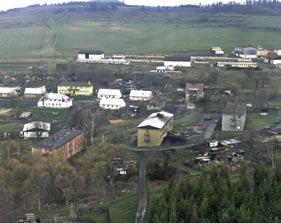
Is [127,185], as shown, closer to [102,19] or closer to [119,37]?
[119,37]

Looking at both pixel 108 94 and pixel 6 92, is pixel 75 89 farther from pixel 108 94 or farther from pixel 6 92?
pixel 6 92

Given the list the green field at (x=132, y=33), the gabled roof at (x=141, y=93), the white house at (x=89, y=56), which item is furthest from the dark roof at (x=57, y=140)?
the green field at (x=132, y=33)

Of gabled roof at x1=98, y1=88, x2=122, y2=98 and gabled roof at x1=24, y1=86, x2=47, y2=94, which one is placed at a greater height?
gabled roof at x1=98, y1=88, x2=122, y2=98

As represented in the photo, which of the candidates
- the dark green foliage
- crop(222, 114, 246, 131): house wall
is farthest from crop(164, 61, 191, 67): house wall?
the dark green foliage

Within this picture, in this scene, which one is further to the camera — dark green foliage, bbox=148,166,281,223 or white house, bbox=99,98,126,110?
white house, bbox=99,98,126,110

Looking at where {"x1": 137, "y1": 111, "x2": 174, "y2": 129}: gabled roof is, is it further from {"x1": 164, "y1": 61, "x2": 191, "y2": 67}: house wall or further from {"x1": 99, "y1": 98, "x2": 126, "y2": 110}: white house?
{"x1": 164, "y1": 61, "x2": 191, "y2": 67}: house wall

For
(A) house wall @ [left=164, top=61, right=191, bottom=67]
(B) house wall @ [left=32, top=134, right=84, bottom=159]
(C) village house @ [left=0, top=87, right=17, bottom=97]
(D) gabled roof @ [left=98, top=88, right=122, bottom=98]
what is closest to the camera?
(B) house wall @ [left=32, top=134, right=84, bottom=159]

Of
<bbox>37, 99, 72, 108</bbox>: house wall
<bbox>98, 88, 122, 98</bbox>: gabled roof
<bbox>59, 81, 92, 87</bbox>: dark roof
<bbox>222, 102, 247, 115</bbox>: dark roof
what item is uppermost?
<bbox>222, 102, 247, 115</bbox>: dark roof

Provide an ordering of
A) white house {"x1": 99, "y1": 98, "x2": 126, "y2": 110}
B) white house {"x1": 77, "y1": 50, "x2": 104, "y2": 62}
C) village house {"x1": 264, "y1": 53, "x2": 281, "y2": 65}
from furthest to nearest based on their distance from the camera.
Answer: white house {"x1": 77, "y1": 50, "x2": 104, "y2": 62}, village house {"x1": 264, "y1": 53, "x2": 281, "y2": 65}, white house {"x1": 99, "y1": 98, "x2": 126, "y2": 110}
